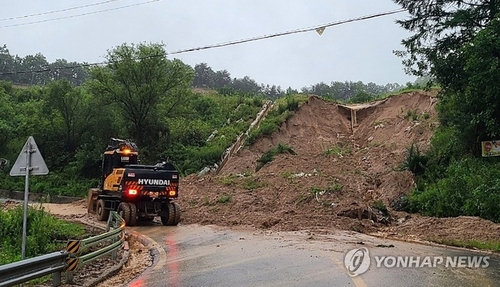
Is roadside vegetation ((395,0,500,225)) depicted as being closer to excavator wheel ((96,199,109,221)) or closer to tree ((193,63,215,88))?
excavator wheel ((96,199,109,221))

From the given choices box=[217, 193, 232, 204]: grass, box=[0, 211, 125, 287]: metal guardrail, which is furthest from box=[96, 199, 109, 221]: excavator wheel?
box=[0, 211, 125, 287]: metal guardrail

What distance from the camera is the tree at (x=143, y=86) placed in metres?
40.8

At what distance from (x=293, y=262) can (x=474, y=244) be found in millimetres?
6143

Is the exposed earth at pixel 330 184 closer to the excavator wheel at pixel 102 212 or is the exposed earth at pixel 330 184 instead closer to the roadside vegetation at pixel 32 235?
the excavator wheel at pixel 102 212

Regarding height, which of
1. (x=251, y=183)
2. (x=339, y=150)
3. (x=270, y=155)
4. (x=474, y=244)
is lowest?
(x=474, y=244)

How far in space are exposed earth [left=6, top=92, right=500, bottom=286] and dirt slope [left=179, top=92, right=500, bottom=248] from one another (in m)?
0.04

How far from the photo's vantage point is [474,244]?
13.3m

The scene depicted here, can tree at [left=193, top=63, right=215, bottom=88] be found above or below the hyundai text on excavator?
above

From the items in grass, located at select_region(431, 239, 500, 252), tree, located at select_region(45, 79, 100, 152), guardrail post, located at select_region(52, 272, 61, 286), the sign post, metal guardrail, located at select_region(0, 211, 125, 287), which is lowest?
grass, located at select_region(431, 239, 500, 252)

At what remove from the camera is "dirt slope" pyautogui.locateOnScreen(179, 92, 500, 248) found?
1884 centimetres

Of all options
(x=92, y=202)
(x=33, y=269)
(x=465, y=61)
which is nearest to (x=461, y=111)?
(x=465, y=61)

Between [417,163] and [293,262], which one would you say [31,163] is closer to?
[293,262]

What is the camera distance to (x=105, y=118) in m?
43.2

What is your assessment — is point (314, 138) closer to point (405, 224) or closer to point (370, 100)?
point (370, 100)
